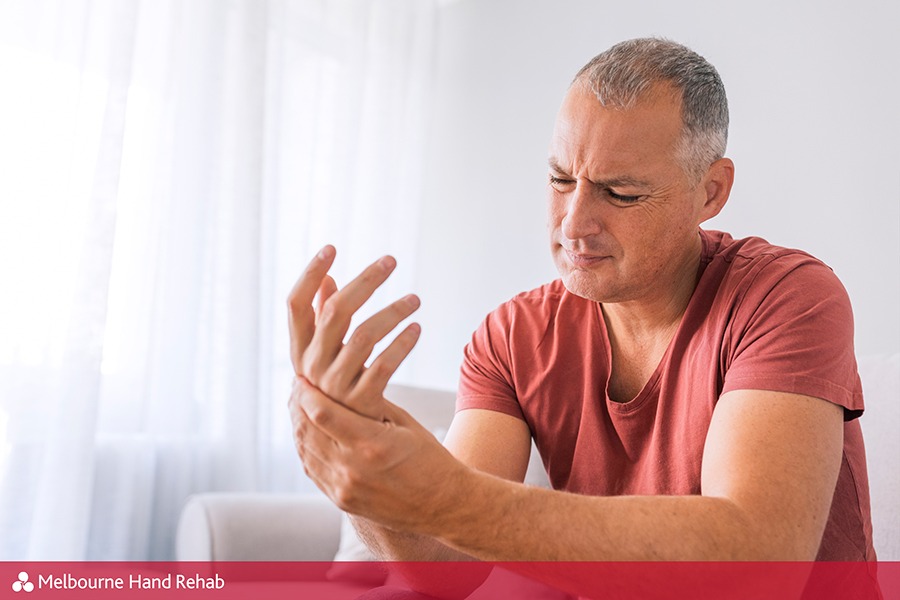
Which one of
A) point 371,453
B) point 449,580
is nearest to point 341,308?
point 371,453

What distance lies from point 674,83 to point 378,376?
0.70 meters

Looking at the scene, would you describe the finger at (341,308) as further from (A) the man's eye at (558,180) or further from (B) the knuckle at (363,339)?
(A) the man's eye at (558,180)

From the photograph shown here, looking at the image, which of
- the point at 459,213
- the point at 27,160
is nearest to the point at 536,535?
the point at 27,160

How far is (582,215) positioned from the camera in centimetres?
126

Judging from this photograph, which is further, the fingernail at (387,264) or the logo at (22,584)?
the logo at (22,584)

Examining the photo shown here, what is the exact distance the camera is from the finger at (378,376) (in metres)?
0.83

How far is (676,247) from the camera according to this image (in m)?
1.34

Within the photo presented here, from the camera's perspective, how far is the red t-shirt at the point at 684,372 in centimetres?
114

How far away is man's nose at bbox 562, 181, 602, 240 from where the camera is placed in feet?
4.13

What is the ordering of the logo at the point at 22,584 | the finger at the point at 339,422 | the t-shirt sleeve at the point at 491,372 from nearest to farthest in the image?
the finger at the point at 339,422
the t-shirt sleeve at the point at 491,372
the logo at the point at 22,584

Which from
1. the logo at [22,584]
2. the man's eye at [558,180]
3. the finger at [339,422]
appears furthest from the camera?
the logo at [22,584]

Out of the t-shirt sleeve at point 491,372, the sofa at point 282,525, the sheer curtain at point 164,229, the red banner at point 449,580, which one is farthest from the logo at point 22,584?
the t-shirt sleeve at point 491,372

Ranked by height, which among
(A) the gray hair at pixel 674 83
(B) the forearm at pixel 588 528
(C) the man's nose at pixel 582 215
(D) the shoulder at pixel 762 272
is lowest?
(B) the forearm at pixel 588 528

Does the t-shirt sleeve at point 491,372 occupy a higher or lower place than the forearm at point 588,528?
higher
